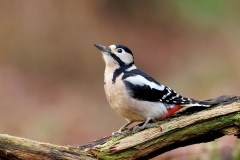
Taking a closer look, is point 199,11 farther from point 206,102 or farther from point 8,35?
point 206,102

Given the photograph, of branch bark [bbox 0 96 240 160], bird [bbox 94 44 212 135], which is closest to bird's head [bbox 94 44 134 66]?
bird [bbox 94 44 212 135]

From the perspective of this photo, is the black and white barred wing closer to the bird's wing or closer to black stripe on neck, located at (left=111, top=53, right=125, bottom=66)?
the bird's wing

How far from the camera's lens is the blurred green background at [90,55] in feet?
31.3

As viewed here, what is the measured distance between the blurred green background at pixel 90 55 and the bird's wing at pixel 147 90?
4323 mm

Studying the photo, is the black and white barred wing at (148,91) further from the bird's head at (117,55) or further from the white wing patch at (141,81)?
the bird's head at (117,55)

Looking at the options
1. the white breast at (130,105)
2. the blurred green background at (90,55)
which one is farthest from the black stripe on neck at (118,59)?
the blurred green background at (90,55)

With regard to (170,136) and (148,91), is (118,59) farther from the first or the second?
(170,136)

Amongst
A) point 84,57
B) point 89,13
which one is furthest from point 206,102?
point 89,13

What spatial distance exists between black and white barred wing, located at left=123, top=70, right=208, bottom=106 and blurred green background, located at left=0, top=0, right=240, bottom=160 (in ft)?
14.2

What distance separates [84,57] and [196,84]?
104 inches

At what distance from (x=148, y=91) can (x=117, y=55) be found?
52 cm

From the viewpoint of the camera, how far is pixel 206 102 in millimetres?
4414

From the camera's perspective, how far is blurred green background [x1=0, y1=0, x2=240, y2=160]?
31.3ft

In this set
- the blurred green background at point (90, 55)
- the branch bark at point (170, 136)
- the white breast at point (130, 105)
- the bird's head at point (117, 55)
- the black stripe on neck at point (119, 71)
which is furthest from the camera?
the blurred green background at point (90, 55)
